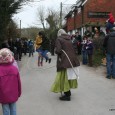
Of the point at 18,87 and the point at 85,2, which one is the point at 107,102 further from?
the point at 85,2

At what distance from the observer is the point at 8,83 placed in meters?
6.70

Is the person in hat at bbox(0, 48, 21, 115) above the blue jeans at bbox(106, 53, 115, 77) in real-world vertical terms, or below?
above

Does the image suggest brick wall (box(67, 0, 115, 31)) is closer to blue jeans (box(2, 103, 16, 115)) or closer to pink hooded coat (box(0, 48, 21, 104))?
blue jeans (box(2, 103, 16, 115))

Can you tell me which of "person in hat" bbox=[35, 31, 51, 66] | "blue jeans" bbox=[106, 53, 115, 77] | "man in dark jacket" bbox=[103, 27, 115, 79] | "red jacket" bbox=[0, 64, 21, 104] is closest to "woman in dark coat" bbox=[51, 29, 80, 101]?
"red jacket" bbox=[0, 64, 21, 104]

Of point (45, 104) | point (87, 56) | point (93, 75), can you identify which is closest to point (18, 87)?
point (45, 104)

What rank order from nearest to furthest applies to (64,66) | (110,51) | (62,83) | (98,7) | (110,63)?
(64,66), (62,83), (110,51), (110,63), (98,7)

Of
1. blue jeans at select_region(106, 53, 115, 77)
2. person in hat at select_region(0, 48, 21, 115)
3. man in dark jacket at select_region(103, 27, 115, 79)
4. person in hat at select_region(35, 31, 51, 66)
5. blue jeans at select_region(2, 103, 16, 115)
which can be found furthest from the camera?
person in hat at select_region(35, 31, 51, 66)

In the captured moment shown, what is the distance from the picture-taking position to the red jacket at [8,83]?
667 centimetres

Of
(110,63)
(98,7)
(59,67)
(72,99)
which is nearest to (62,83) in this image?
(59,67)

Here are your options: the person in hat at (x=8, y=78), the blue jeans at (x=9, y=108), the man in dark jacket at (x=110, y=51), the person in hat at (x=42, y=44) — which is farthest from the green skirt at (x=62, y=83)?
the person in hat at (x=42, y=44)

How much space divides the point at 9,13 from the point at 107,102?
1017 cm

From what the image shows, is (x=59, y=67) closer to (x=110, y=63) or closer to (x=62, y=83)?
(x=62, y=83)

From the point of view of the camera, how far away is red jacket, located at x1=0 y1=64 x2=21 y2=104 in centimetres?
667

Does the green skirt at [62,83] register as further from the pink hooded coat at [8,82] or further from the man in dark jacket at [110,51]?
the man in dark jacket at [110,51]
